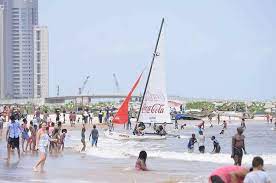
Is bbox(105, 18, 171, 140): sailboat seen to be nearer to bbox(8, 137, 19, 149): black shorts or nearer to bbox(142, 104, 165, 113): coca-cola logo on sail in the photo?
bbox(142, 104, 165, 113): coca-cola logo on sail

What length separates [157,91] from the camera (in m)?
48.3

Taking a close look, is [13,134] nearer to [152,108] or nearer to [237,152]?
[237,152]

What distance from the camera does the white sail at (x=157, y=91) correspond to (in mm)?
47906

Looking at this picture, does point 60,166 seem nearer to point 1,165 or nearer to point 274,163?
point 1,165

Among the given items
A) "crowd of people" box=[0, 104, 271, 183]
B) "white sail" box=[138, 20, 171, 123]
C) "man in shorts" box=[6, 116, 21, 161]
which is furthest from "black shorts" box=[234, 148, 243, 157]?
"white sail" box=[138, 20, 171, 123]

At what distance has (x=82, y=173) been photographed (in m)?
20.8

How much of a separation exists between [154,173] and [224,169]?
10563 mm

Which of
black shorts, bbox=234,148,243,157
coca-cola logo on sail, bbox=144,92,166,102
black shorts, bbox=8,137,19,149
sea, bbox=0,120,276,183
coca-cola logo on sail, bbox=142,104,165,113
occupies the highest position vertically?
coca-cola logo on sail, bbox=144,92,166,102

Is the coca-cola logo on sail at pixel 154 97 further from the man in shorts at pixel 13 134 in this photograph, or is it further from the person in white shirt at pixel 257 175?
the person in white shirt at pixel 257 175

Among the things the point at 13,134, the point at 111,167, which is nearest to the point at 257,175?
the point at 111,167

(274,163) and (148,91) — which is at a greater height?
(148,91)

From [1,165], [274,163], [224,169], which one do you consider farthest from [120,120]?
[224,169]

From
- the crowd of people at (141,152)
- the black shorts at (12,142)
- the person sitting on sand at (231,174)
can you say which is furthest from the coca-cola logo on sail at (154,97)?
the person sitting on sand at (231,174)

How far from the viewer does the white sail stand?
157 ft
